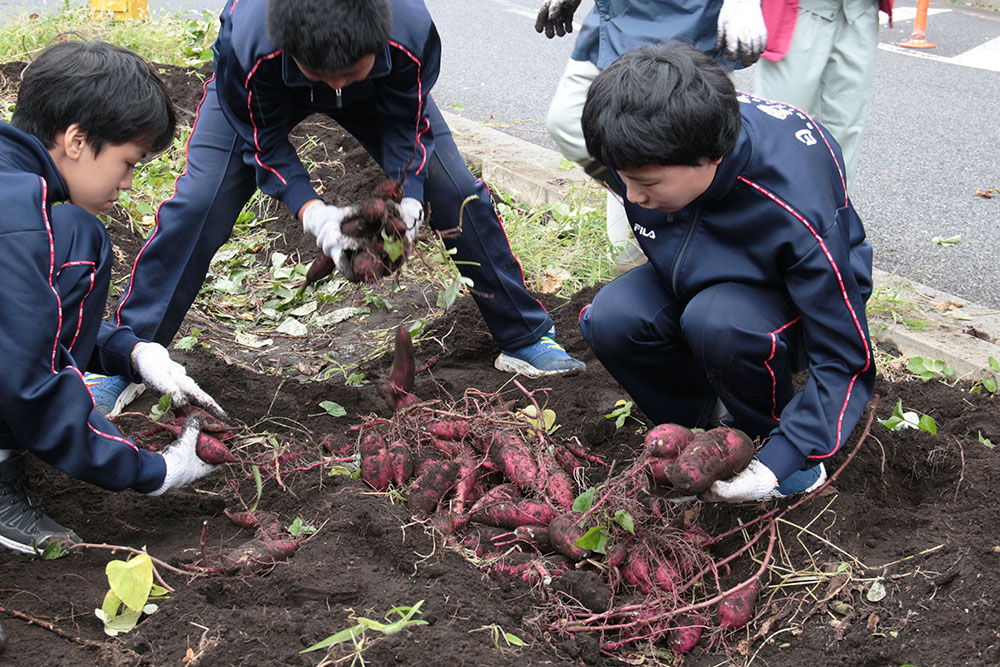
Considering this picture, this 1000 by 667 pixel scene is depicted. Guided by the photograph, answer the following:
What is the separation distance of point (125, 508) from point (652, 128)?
5.57 ft

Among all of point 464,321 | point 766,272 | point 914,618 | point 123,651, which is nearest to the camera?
point 123,651

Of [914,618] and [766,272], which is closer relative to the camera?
[914,618]

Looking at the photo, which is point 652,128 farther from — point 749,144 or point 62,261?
point 62,261

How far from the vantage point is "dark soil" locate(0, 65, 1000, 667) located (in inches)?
71.2

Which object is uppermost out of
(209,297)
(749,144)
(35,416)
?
(749,144)

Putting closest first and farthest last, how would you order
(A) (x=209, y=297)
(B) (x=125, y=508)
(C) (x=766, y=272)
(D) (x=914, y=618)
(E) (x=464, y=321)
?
(D) (x=914, y=618) → (C) (x=766, y=272) → (B) (x=125, y=508) → (E) (x=464, y=321) → (A) (x=209, y=297)

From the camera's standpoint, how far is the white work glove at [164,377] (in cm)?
246

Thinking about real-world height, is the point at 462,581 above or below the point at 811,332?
below

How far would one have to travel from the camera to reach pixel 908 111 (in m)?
5.94

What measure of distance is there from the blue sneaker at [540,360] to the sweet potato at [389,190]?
0.78m

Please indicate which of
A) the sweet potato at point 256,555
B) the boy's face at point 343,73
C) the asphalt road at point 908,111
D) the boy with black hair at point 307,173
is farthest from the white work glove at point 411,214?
the asphalt road at point 908,111

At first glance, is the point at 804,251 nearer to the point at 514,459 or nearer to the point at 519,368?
the point at 514,459

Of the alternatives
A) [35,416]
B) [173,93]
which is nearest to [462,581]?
[35,416]

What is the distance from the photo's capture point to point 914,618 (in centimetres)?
192
